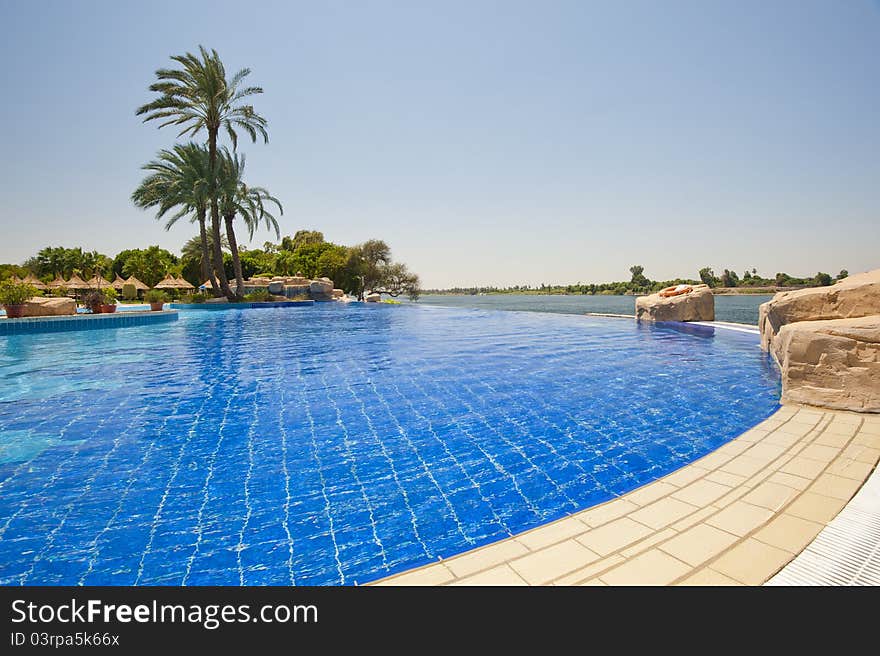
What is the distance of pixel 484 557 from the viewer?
251 cm

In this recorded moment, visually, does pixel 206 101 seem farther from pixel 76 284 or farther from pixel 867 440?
pixel 867 440

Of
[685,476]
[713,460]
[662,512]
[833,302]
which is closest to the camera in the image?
[662,512]

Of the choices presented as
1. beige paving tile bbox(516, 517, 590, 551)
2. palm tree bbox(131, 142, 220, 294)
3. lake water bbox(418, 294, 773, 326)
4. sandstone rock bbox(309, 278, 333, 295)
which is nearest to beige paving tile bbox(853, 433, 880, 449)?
beige paving tile bbox(516, 517, 590, 551)

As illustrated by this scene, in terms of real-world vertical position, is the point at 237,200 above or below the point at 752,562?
above

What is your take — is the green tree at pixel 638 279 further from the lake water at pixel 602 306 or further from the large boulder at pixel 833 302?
the large boulder at pixel 833 302

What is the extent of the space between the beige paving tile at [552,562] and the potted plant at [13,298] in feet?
74.1

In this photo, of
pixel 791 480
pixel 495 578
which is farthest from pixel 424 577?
pixel 791 480

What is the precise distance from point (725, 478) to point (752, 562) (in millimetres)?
1447

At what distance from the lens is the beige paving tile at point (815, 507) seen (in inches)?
106

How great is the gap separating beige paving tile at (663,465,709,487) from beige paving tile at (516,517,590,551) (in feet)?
4.06

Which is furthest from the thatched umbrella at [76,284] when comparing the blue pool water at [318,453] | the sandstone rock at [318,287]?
the blue pool water at [318,453]

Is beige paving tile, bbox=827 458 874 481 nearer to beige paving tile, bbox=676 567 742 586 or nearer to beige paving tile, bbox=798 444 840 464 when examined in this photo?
beige paving tile, bbox=798 444 840 464
